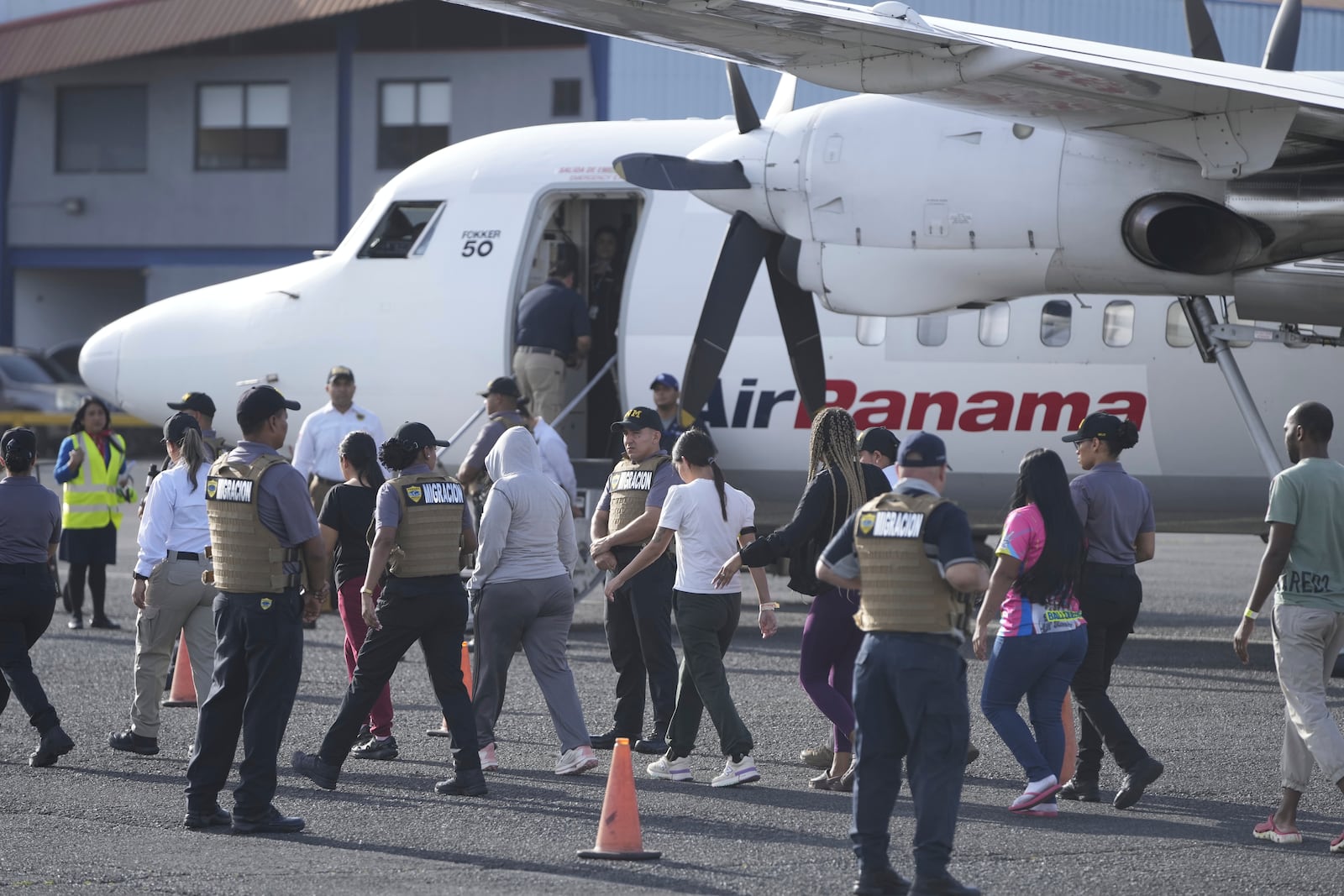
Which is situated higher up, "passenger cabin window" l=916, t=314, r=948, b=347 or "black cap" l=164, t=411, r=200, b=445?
"passenger cabin window" l=916, t=314, r=948, b=347

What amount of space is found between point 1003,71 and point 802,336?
4589 mm

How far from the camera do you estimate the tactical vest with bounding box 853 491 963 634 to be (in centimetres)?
619

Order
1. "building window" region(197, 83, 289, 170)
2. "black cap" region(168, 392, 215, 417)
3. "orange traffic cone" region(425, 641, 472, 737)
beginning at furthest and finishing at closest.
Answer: "building window" region(197, 83, 289, 170)
"black cap" region(168, 392, 215, 417)
"orange traffic cone" region(425, 641, 472, 737)

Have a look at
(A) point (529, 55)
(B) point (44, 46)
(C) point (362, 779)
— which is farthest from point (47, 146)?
(C) point (362, 779)

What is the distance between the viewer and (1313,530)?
7.47 metres

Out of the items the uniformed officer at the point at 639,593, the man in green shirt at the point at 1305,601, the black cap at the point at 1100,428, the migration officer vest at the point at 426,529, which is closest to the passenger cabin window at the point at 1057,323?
the uniformed officer at the point at 639,593

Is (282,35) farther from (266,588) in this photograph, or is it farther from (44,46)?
(266,588)

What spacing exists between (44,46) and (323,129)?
7574 mm

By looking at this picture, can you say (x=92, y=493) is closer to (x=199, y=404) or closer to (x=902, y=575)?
(x=199, y=404)

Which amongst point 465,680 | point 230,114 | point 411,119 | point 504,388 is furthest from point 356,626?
point 230,114

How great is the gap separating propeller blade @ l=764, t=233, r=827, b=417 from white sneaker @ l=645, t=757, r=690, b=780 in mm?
4640

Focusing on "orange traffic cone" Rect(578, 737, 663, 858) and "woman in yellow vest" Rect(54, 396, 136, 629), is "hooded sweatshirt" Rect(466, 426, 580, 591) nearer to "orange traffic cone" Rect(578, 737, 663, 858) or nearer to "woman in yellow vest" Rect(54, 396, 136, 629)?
"orange traffic cone" Rect(578, 737, 663, 858)

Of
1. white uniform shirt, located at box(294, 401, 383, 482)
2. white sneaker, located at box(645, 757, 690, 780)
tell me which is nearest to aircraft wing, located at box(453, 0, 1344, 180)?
white sneaker, located at box(645, 757, 690, 780)

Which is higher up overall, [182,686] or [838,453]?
[838,453]
